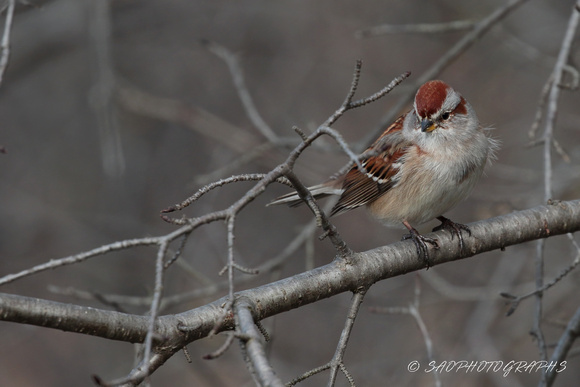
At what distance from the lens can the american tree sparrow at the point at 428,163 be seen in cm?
394

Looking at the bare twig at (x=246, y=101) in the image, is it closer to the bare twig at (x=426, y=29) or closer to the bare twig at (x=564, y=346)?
the bare twig at (x=426, y=29)

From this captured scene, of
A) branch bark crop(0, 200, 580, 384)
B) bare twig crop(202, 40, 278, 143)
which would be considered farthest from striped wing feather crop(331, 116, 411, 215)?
branch bark crop(0, 200, 580, 384)

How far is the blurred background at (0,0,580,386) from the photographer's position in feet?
22.0

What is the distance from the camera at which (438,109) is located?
403 centimetres

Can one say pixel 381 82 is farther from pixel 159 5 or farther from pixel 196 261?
pixel 196 261

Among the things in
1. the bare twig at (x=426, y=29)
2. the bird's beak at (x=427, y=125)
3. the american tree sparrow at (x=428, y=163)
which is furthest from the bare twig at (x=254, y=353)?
the bare twig at (x=426, y=29)

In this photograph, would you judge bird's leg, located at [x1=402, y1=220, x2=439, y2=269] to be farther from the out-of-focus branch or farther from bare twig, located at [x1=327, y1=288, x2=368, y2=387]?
the out-of-focus branch

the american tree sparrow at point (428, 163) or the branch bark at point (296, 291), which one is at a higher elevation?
the american tree sparrow at point (428, 163)

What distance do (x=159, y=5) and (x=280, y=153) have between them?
2.82 m

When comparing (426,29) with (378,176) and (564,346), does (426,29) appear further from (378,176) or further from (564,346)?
(564,346)

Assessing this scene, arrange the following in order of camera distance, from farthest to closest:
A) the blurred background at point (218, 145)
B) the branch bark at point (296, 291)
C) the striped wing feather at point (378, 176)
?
the blurred background at point (218, 145)
the striped wing feather at point (378, 176)
the branch bark at point (296, 291)

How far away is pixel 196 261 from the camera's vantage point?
679cm

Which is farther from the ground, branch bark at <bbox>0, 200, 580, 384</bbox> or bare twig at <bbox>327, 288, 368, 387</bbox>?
branch bark at <bbox>0, 200, 580, 384</bbox>

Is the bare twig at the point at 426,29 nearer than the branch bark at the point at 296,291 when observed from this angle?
No
